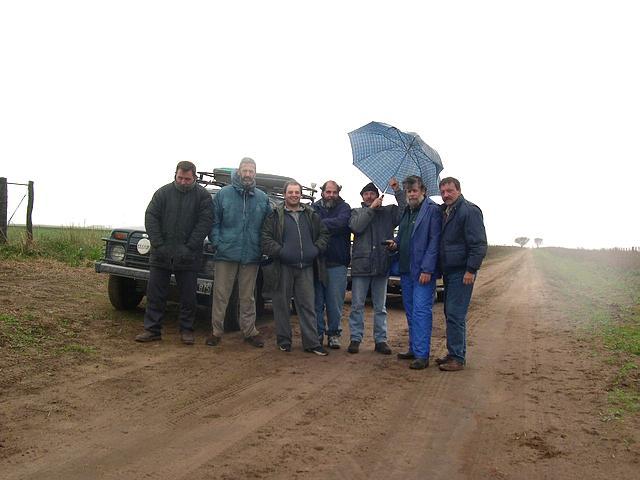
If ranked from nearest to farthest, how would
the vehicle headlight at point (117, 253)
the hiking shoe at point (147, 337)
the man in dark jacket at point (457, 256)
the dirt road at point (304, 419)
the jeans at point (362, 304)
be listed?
1. the dirt road at point (304, 419)
2. the man in dark jacket at point (457, 256)
3. the hiking shoe at point (147, 337)
4. the jeans at point (362, 304)
5. the vehicle headlight at point (117, 253)

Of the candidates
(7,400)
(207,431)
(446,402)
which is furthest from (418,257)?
(7,400)

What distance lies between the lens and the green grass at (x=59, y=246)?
1334 cm

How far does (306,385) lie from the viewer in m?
5.38

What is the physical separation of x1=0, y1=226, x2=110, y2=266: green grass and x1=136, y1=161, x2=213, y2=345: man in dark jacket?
6.96 m

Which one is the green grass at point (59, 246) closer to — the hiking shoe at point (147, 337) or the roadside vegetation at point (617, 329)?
the hiking shoe at point (147, 337)

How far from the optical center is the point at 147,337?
22.4 ft

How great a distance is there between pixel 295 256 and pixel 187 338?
160 cm

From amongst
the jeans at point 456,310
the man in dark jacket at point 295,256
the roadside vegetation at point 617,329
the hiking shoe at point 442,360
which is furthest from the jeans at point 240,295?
the roadside vegetation at point 617,329

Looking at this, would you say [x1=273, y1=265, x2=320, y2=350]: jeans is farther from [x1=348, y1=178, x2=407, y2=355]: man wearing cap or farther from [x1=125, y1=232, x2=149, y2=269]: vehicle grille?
[x1=125, y1=232, x2=149, y2=269]: vehicle grille

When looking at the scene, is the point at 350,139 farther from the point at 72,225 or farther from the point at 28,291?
the point at 72,225

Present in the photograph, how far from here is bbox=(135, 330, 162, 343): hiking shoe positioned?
22.3 feet

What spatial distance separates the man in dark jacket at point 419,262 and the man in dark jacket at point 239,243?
1701mm

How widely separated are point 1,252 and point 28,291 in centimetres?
497

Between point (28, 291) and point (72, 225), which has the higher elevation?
point (72, 225)
